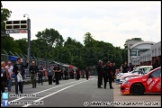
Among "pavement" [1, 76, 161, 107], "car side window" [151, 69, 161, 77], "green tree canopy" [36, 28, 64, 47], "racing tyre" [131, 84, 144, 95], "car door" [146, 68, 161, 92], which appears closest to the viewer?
"pavement" [1, 76, 161, 107]

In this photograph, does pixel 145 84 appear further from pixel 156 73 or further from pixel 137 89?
pixel 156 73

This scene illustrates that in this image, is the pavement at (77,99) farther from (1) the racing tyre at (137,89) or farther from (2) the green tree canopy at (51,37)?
(2) the green tree canopy at (51,37)

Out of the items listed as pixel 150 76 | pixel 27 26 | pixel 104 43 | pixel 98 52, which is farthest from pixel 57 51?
pixel 150 76

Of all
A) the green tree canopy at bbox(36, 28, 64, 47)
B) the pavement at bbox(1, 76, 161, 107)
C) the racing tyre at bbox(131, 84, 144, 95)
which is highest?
the green tree canopy at bbox(36, 28, 64, 47)

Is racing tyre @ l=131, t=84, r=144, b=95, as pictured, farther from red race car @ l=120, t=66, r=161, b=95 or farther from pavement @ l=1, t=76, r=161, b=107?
pavement @ l=1, t=76, r=161, b=107

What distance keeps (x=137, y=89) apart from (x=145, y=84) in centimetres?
44

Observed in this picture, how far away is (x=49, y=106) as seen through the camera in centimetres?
1291

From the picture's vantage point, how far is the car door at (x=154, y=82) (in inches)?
682

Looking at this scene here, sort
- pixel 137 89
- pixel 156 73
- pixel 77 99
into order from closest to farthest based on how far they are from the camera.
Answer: pixel 77 99 → pixel 156 73 → pixel 137 89

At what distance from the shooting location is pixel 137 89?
58.3ft

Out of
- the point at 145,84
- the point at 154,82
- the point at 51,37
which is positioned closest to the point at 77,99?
the point at 145,84

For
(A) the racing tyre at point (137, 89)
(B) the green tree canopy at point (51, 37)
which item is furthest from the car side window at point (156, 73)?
(B) the green tree canopy at point (51, 37)

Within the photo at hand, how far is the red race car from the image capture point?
17.4m

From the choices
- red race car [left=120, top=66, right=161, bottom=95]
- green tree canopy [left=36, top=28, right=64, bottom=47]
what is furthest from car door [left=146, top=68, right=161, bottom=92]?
green tree canopy [left=36, top=28, right=64, bottom=47]
